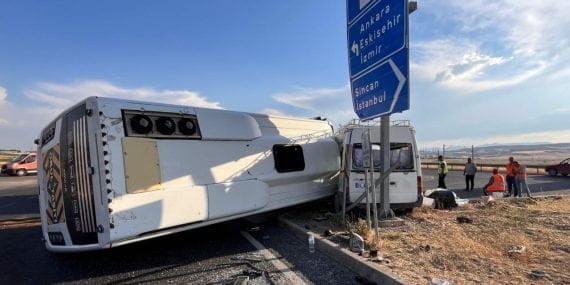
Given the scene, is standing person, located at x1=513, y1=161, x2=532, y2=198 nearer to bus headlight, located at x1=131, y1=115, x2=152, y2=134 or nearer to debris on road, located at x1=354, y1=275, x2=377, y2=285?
debris on road, located at x1=354, y1=275, x2=377, y2=285

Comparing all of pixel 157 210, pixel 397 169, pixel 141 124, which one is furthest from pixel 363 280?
pixel 397 169

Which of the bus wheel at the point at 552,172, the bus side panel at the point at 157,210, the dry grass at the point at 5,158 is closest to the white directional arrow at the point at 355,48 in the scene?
the bus side panel at the point at 157,210

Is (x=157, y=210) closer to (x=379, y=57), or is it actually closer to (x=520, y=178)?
(x=379, y=57)

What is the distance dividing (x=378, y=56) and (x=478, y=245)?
11.7 feet

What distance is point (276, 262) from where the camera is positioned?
5.95 meters

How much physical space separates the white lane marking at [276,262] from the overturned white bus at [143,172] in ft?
2.00

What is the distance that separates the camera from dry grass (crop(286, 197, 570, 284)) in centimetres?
493

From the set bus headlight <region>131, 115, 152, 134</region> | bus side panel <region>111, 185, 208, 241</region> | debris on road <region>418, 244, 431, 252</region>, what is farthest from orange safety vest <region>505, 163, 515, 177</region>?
bus headlight <region>131, 115, 152, 134</region>

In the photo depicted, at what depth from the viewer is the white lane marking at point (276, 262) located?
514 cm

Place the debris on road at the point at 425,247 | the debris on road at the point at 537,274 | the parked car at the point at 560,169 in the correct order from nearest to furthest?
1. the debris on road at the point at 537,274
2. the debris on road at the point at 425,247
3. the parked car at the point at 560,169

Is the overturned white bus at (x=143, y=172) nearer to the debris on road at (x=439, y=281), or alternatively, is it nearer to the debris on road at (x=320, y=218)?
the debris on road at (x=320, y=218)

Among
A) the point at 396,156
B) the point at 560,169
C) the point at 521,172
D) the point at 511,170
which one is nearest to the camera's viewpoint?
the point at 396,156

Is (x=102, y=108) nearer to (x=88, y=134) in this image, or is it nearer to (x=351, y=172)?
(x=88, y=134)

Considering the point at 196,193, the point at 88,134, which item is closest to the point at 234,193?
the point at 196,193
